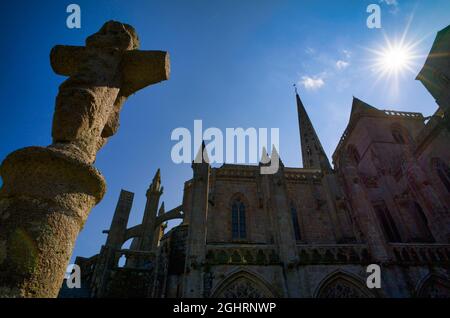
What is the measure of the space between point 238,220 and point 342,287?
6.75 metres

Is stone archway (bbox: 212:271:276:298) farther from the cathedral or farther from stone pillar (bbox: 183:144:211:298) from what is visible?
stone pillar (bbox: 183:144:211:298)

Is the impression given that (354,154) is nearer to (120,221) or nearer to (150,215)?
(150,215)

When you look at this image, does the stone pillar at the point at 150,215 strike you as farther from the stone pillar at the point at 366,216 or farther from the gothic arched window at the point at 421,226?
the gothic arched window at the point at 421,226

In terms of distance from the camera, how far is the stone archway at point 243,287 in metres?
8.63

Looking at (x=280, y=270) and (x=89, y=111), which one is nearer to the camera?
(x=89, y=111)

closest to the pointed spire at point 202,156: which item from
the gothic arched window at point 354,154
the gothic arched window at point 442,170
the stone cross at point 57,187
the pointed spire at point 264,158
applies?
the pointed spire at point 264,158

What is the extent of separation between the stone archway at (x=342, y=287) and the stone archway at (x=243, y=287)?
5.86 feet

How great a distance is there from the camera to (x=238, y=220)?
1489cm

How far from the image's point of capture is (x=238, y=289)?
8.82 metres

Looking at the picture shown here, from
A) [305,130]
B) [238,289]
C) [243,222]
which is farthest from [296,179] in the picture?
[305,130]

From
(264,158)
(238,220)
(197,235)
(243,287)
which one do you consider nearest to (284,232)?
(243,287)
